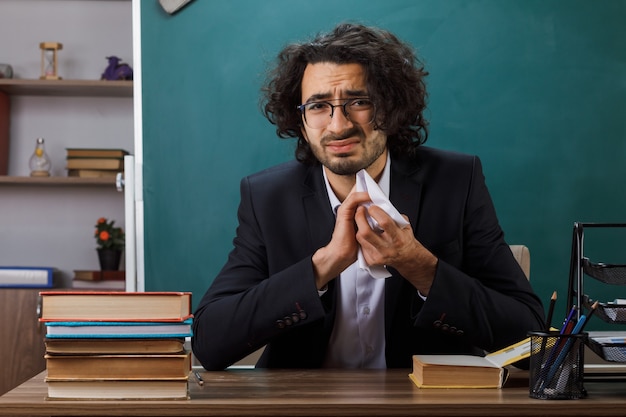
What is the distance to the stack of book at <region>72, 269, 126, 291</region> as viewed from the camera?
168 inches

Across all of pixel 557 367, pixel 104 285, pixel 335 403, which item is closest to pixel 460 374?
pixel 557 367

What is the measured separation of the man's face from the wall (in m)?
2.78

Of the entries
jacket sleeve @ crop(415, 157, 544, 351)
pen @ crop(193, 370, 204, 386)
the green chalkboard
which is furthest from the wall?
pen @ crop(193, 370, 204, 386)

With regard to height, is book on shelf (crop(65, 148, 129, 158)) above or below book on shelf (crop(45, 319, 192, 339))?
above

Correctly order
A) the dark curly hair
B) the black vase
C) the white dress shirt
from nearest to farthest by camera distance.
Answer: the white dress shirt, the dark curly hair, the black vase

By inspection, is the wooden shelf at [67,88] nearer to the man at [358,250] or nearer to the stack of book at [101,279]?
the stack of book at [101,279]

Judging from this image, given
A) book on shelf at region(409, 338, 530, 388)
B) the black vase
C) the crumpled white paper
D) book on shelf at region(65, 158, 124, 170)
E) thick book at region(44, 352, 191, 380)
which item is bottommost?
book on shelf at region(409, 338, 530, 388)

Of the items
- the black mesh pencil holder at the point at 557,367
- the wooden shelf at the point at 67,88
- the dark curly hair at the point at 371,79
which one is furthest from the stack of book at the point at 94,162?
the black mesh pencil holder at the point at 557,367

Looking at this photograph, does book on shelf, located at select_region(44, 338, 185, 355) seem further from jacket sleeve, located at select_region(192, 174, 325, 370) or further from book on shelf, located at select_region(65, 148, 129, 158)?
book on shelf, located at select_region(65, 148, 129, 158)

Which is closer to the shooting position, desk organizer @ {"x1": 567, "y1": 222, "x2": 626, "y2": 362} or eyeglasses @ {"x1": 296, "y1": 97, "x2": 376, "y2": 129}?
desk organizer @ {"x1": 567, "y1": 222, "x2": 626, "y2": 362}

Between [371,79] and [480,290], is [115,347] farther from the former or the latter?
[371,79]

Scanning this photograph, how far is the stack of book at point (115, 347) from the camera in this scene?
1.30 metres

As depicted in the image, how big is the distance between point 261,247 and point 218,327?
1.05ft

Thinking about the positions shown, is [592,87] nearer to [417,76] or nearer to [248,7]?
[417,76]
